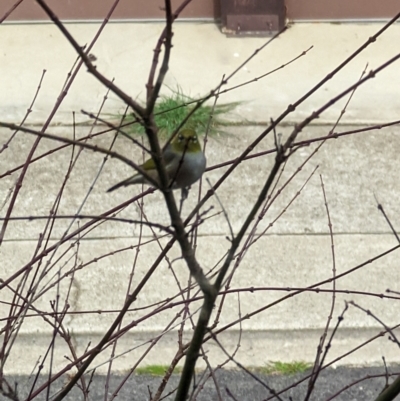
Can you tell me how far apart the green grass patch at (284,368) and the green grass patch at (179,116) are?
185cm

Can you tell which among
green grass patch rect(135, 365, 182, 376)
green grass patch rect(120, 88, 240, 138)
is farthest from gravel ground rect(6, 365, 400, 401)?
green grass patch rect(120, 88, 240, 138)

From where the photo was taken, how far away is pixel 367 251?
3.82 m

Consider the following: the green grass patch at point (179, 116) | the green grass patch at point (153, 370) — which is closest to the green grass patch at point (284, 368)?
the green grass patch at point (153, 370)

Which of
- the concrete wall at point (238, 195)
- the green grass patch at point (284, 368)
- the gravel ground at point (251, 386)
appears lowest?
the gravel ground at point (251, 386)

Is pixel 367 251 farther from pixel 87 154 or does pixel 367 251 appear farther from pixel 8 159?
pixel 8 159

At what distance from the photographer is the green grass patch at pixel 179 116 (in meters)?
4.70

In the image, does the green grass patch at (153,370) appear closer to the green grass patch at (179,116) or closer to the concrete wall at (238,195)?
the concrete wall at (238,195)

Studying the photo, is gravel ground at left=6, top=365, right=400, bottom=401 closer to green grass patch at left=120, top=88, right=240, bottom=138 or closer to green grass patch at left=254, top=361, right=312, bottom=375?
green grass patch at left=254, top=361, right=312, bottom=375

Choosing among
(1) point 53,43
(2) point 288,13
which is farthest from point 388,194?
(1) point 53,43

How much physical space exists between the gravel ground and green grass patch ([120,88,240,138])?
190 centimetres

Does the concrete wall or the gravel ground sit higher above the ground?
the concrete wall

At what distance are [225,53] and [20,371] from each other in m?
3.50

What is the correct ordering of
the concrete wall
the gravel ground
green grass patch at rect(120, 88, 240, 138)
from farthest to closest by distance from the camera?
green grass patch at rect(120, 88, 240, 138) → the concrete wall → the gravel ground

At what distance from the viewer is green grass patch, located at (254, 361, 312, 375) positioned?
316 centimetres
